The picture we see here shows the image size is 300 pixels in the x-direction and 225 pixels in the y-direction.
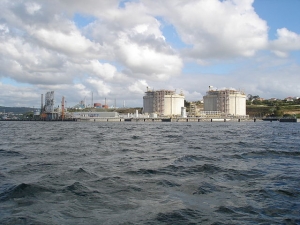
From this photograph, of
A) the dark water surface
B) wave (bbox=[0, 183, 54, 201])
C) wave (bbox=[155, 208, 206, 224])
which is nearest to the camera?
wave (bbox=[155, 208, 206, 224])

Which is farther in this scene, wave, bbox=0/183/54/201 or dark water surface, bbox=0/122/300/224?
wave, bbox=0/183/54/201

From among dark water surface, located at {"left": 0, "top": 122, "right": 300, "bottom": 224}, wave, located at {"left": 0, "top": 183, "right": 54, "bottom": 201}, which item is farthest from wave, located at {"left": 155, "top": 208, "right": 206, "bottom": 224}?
wave, located at {"left": 0, "top": 183, "right": 54, "bottom": 201}

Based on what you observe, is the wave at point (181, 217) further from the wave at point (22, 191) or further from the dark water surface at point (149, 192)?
the wave at point (22, 191)

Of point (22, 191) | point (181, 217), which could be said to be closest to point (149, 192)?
point (181, 217)

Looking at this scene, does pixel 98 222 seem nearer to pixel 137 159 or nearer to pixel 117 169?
pixel 117 169

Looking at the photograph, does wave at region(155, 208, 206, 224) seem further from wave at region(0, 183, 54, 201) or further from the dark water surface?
wave at region(0, 183, 54, 201)

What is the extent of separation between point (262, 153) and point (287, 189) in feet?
37.9

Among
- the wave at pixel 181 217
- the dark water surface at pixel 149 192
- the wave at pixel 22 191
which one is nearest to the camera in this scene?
the wave at pixel 181 217

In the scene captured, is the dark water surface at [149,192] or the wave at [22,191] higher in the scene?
the wave at [22,191]

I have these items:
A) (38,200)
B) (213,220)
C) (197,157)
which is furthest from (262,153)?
(38,200)

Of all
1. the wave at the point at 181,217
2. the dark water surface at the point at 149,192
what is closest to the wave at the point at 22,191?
the dark water surface at the point at 149,192

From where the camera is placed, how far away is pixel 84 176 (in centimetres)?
1361

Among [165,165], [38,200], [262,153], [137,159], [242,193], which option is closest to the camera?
[38,200]

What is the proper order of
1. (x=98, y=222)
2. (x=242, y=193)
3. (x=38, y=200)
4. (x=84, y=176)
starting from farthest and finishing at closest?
(x=84, y=176), (x=242, y=193), (x=38, y=200), (x=98, y=222)
